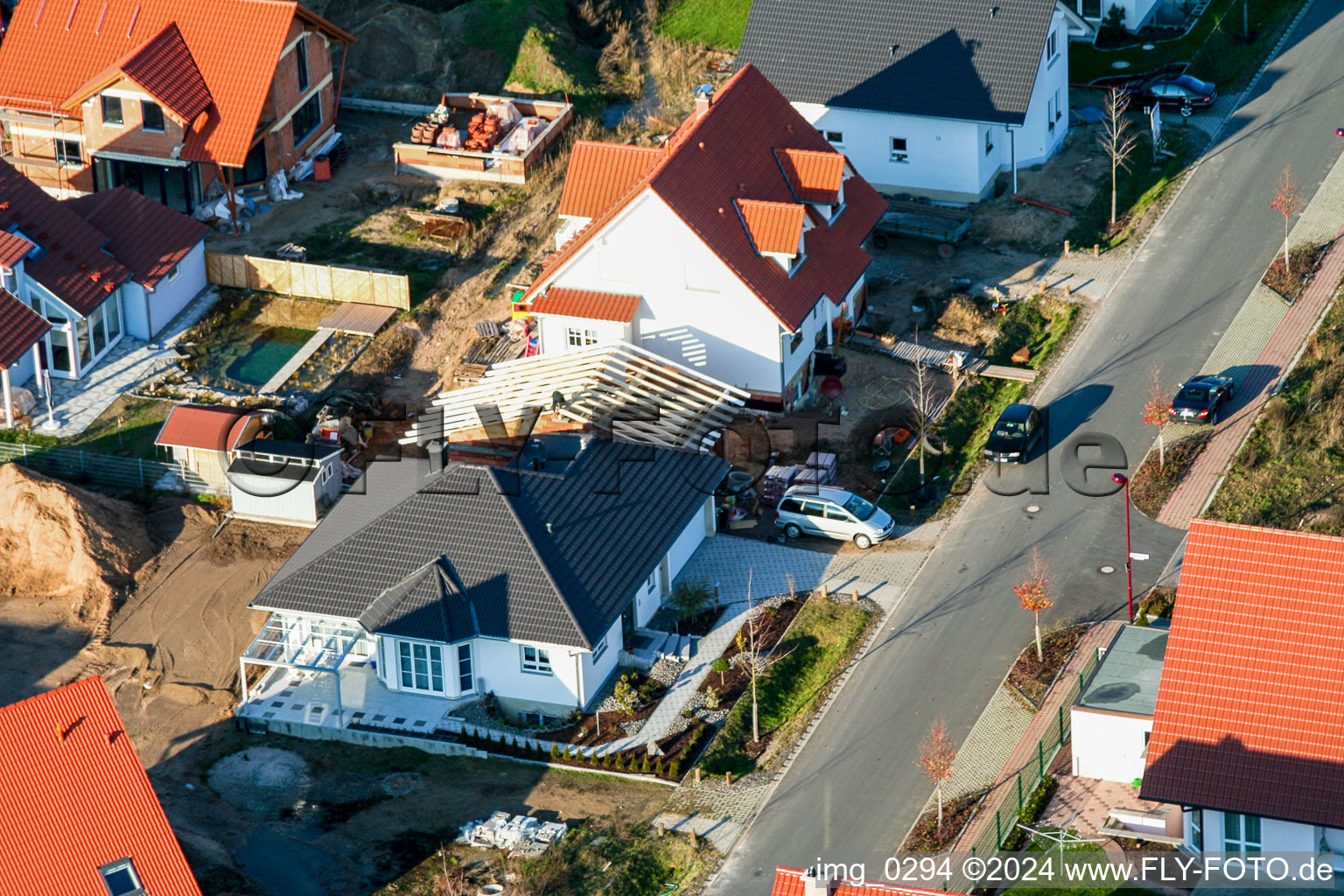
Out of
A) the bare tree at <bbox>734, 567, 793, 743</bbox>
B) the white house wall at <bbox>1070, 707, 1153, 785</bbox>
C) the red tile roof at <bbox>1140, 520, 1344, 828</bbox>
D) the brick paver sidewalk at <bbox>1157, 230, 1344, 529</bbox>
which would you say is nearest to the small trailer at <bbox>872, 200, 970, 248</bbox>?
the brick paver sidewalk at <bbox>1157, 230, 1344, 529</bbox>

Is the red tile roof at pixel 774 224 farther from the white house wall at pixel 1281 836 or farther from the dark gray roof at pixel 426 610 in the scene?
the white house wall at pixel 1281 836

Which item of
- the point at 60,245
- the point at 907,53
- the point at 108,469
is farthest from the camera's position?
the point at 907,53

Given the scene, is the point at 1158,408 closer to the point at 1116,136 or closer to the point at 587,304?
the point at 1116,136

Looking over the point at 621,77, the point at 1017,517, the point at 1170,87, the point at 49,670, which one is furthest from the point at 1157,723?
the point at 621,77

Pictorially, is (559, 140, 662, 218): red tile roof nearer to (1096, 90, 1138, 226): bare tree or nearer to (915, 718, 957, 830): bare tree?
(1096, 90, 1138, 226): bare tree

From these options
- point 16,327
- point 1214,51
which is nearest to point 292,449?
point 16,327

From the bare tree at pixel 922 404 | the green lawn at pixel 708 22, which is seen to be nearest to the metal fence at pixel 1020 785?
the bare tree at pixel 922 404

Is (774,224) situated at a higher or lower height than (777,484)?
higher
